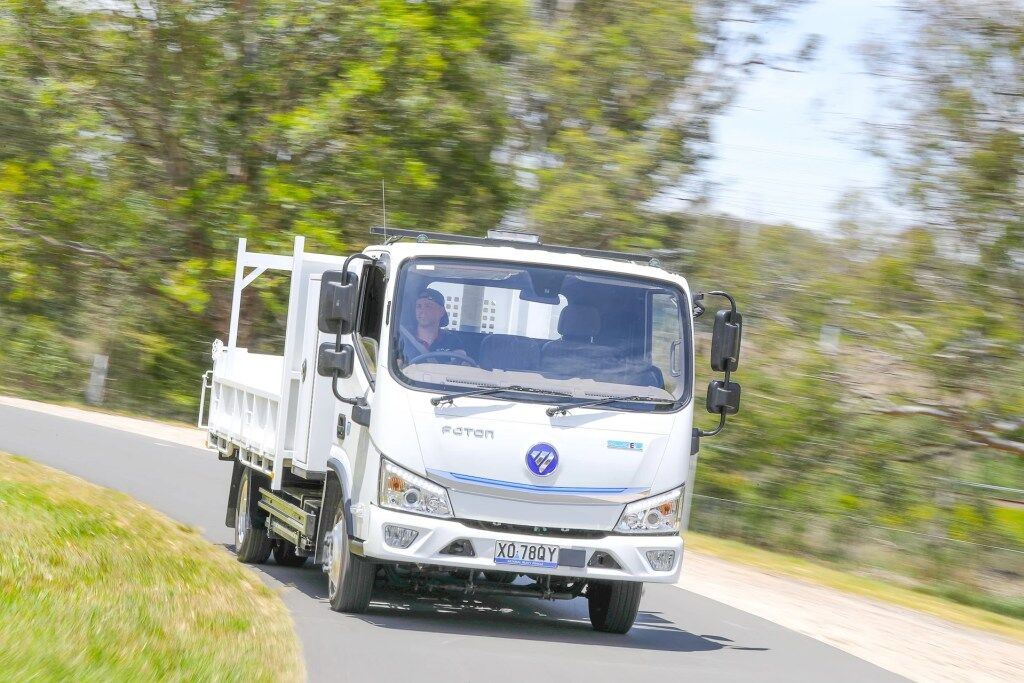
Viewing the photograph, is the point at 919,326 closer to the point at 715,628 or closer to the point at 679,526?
the point at 715,628

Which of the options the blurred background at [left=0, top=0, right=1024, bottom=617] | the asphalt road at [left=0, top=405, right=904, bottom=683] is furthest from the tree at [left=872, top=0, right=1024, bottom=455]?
the asphalt road at [left=0, top=405, right=904, bottom=683]

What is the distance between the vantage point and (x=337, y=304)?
28.4 feet

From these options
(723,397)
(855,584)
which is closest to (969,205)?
(855,584)

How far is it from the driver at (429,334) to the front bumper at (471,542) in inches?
39.2

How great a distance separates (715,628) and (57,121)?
68.5 feet

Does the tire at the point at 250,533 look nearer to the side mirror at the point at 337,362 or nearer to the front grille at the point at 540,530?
the side mirror at the point at 337,362

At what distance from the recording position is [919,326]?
1977 cm

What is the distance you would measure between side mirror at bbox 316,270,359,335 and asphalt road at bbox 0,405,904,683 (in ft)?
5.93

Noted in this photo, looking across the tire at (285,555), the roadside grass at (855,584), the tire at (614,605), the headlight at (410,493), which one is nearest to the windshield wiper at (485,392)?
the headlight at (410,493)

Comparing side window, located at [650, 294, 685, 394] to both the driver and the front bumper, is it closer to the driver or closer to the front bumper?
the front bumper

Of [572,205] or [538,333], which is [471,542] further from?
[572,205]

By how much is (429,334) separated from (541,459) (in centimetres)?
105

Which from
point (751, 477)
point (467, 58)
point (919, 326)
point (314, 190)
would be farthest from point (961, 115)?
point (314, 190)

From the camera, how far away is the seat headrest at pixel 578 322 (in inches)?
361
